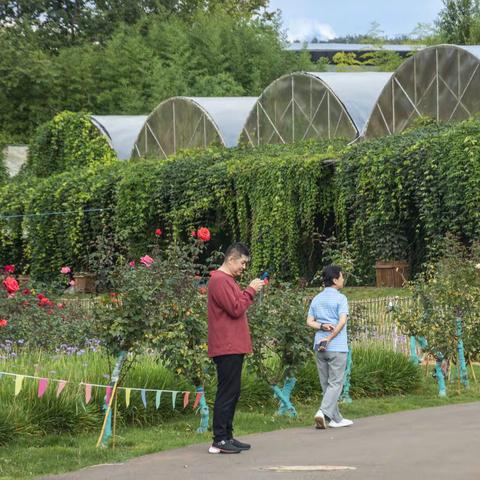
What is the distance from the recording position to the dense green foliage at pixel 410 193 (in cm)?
2403

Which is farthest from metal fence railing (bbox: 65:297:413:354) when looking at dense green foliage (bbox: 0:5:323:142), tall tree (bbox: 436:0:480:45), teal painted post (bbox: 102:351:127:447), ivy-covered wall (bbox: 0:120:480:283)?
tall tree (bbox: 436:0:480:45)

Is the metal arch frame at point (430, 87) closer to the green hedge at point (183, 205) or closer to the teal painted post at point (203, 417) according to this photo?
the green hedge at point (183, 205)

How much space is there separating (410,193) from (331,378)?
14.6 m

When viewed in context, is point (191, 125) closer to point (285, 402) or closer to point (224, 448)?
point (285, 402)

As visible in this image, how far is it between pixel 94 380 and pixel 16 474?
2.92 m

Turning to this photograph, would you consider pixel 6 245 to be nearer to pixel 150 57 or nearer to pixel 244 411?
pixel 150 57

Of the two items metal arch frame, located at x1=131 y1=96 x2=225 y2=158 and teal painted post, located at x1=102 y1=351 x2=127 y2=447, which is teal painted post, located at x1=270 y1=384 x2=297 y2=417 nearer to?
teal painted post, located at x1=102 y1=351 x2=127 y2=447

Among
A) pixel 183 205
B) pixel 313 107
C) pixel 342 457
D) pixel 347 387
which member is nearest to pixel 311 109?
pixel 313 107

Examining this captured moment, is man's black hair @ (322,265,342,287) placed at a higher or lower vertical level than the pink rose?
lower

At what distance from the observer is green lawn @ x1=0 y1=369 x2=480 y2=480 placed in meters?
9.99

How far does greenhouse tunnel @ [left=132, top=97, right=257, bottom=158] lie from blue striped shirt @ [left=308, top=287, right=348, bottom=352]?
24778mm

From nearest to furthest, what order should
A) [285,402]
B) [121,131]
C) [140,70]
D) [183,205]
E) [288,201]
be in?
[285,402], [288,201], [183,205], [121,131], [140,70]

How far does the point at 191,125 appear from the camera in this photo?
38.0 meters

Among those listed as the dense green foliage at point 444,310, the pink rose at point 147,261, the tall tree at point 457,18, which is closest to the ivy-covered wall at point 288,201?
the dense green foliage at point 444,310
